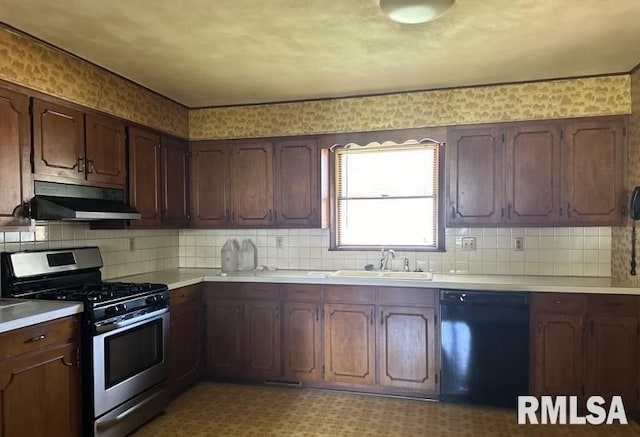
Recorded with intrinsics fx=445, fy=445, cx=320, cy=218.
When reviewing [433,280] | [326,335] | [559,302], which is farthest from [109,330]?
[559,302]

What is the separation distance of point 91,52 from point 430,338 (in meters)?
3.01

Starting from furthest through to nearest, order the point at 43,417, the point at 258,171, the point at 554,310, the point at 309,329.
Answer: the point at 258,171 < the point at 309,329 < the point at 554,310 < the point at 43,417

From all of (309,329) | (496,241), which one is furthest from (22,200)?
(496,241)

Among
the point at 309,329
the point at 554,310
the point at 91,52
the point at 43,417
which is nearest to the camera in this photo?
the point at 43,417

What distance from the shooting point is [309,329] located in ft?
11.7

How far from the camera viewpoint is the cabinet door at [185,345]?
132 inches

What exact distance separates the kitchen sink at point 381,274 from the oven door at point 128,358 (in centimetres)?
140

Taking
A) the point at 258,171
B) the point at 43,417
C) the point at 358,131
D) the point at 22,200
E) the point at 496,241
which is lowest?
the point at 43,417

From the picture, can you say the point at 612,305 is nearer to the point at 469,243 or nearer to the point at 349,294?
the point at 469,243

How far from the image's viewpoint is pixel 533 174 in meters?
3.41

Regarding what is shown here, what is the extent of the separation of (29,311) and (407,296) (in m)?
2.40

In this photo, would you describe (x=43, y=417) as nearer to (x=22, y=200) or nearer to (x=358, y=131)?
(x=22, y=200)

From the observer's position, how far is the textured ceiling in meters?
2.20

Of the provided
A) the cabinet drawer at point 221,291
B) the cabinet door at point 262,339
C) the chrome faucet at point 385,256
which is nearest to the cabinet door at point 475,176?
the chrome faucet at point 385,256
